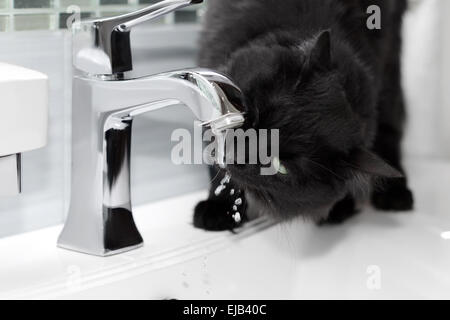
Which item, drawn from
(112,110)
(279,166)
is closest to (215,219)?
(279,166)

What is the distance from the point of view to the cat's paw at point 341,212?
112 centimetres

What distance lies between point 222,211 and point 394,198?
36 centimetres

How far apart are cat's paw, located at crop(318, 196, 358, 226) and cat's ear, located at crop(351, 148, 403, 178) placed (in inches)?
9.4

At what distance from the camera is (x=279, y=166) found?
0.87 metres

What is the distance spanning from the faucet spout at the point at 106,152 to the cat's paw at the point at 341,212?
0.39 meters

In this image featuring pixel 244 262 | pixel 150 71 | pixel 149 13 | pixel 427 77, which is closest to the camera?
pixel 149 13

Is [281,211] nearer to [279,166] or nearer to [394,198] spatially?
[279,166]

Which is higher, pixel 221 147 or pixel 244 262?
pixel 221 147

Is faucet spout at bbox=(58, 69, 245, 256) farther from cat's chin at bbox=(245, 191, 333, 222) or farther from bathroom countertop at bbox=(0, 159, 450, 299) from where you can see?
cat's chin at bbox=(245, 191, 333, 222)

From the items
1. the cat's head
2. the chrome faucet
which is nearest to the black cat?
the cat's head

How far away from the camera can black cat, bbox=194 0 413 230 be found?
0.85 m

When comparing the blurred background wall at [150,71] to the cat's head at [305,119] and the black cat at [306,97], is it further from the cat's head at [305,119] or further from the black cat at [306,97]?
the cat's head at [305,119]

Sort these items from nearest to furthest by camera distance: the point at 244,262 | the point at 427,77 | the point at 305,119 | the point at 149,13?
the point at 149,13 < the point at 305,119 < the point at 244,262 < the point at 427,77
